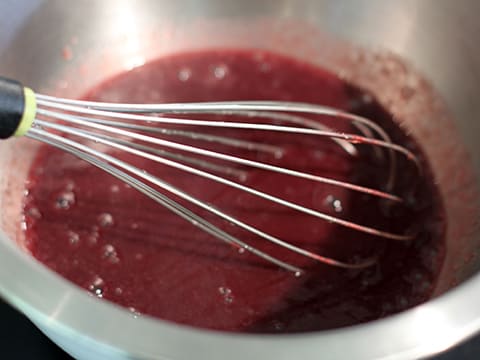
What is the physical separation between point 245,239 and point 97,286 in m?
0.22

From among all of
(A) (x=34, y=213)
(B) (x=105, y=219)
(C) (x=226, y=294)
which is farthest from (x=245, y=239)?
(A) (x=34, y=213)

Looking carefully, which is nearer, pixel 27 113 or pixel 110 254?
pixel 27 113

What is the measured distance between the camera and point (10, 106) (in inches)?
26.8

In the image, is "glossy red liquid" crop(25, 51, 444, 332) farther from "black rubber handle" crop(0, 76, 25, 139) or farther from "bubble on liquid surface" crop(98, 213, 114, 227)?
"black rubber handle" crop(0, 76, 25, 139)

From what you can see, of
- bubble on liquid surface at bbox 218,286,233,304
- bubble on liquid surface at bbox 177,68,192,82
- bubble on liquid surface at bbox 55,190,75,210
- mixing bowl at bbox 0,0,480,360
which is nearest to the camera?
mixing bowl at bbox 0,0,480,360

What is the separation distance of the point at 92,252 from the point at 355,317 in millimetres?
379

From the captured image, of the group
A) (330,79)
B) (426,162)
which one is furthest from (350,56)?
(426,162)

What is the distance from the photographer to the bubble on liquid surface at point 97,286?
2.92ft

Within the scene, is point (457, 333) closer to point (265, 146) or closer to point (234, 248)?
point (234, 248)

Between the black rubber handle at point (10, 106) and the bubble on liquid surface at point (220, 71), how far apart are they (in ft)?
1.80

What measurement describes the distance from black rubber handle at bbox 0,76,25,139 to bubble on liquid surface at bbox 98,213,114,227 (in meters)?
0.30

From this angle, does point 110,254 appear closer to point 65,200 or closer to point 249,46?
point 65,200

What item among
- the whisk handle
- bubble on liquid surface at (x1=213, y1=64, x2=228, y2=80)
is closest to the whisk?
the whisk handle

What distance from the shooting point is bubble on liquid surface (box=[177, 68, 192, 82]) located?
1.20 metres
